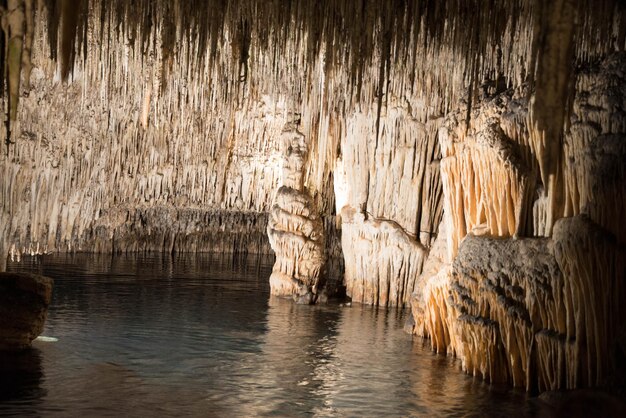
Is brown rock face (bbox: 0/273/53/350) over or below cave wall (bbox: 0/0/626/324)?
below

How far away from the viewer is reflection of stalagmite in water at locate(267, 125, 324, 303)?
15.3 m

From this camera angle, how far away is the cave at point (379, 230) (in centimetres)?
668

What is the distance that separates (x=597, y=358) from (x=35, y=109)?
1440 centimetres

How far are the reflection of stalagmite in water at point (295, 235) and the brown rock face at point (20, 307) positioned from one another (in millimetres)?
6785

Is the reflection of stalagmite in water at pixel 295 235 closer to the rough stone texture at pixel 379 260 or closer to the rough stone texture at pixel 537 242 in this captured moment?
the rough stone texture at pixel 379 260

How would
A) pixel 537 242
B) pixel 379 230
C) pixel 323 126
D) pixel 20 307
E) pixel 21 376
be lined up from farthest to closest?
pixel 323 126 < pixel 379 230 < pixel 20 307 < pixel 21 376 < pixel 537 242

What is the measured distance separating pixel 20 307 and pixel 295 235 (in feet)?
24.0

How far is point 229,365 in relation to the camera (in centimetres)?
868

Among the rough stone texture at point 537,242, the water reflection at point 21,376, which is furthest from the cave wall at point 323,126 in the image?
the water reflection at point 21,376

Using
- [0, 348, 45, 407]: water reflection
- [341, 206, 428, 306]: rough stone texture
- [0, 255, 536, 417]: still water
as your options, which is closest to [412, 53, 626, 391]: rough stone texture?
[0, 255, 536, 417]: still water

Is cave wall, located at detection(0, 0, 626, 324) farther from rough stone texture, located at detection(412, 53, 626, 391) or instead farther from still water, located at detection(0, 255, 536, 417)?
still water, located at detection(0, 255, 536, 417)

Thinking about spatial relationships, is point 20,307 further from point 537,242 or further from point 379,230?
point 379,230

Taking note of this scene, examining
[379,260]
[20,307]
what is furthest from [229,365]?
[379,260]

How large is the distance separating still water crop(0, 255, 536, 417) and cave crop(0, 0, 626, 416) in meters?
0.04
